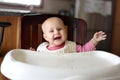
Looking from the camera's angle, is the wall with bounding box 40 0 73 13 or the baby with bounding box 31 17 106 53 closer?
the baby with bounding box 31 17 106 53

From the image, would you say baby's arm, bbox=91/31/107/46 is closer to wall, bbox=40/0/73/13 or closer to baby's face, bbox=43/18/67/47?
baby's face, bbox=43/18/67/47

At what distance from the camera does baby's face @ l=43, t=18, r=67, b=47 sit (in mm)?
803

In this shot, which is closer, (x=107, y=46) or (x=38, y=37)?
(x=38, y=37)

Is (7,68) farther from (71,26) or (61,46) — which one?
(71,26)

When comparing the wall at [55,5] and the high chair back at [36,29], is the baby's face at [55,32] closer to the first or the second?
the high chair back at [36,29]

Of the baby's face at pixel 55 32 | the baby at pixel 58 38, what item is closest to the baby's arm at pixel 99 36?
the baby at pixel 58 38

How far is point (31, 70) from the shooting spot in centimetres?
52

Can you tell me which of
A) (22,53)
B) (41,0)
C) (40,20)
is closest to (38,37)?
(40,20)

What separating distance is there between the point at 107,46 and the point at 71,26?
163cm

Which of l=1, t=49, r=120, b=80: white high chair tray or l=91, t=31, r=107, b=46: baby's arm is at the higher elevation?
l=91, t=31, r=107, b=46: baby's arm

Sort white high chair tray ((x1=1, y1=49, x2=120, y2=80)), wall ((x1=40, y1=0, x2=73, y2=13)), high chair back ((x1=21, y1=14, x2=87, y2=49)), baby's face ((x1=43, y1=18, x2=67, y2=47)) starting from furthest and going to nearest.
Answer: wall ((x1=40, y1=0, x2=73, y2=13))
high chair back ((x1=21, y1=14, x2=87, y2=49))
baby's face ((x1=43, y1=18, x2=67, y2=47))
white high chair tray ((x1=1, y1=49, x2=120, y2=80))

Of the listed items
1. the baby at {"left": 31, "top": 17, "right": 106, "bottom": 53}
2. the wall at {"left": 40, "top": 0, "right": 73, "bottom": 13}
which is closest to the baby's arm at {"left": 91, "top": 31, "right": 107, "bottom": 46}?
the baby at {"left": 31, "top": 17, "right": 106, "bottom": 53}

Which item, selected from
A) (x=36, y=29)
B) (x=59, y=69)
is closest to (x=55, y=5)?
(x=36, y=29)

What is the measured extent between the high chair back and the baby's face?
18 centimetres
